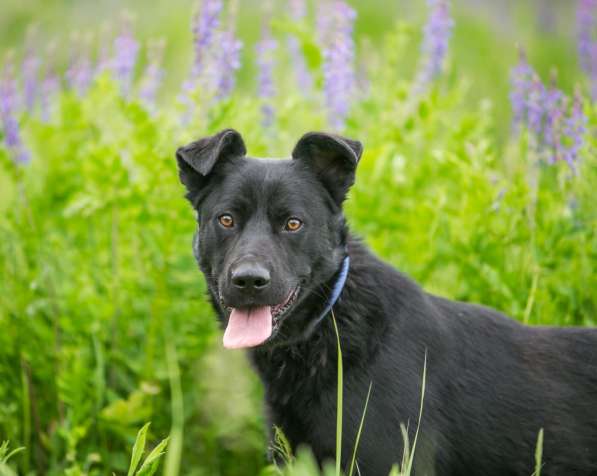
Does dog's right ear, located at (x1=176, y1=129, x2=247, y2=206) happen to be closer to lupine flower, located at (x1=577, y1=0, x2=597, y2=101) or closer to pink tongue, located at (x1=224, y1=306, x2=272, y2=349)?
pink tongue, located at (x1=224, y1=306, x2=272, y2=349)

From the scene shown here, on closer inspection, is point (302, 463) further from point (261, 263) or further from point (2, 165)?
point (2, 165)

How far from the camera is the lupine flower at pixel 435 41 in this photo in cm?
568

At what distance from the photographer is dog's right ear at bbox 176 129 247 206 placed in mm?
3324

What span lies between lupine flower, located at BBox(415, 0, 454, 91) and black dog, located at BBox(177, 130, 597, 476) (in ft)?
8.45

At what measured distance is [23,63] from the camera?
20.4ft

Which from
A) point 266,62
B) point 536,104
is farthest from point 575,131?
point 266,62

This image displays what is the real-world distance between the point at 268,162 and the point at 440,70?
8.95 feet

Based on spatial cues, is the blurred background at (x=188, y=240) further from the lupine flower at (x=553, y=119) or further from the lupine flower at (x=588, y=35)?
the lupine flower at (x=588, y=35)

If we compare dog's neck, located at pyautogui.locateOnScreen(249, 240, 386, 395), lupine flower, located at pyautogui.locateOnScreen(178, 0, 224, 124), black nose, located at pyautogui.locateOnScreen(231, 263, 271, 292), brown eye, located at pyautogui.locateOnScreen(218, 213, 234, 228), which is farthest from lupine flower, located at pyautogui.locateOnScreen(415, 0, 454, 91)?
black nose, located at pyautogui.locateOnScreen(231, 263, 271, 292)

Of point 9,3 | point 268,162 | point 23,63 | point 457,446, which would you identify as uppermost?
point 9,3

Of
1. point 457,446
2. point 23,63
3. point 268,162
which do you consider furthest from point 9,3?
point 457,446

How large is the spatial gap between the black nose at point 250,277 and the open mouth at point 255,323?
0.16m

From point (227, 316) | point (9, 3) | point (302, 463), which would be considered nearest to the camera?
point (302, 463)

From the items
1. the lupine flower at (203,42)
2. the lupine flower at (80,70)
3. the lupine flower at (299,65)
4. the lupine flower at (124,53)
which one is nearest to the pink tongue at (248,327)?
the lupine flower at (203,42)
